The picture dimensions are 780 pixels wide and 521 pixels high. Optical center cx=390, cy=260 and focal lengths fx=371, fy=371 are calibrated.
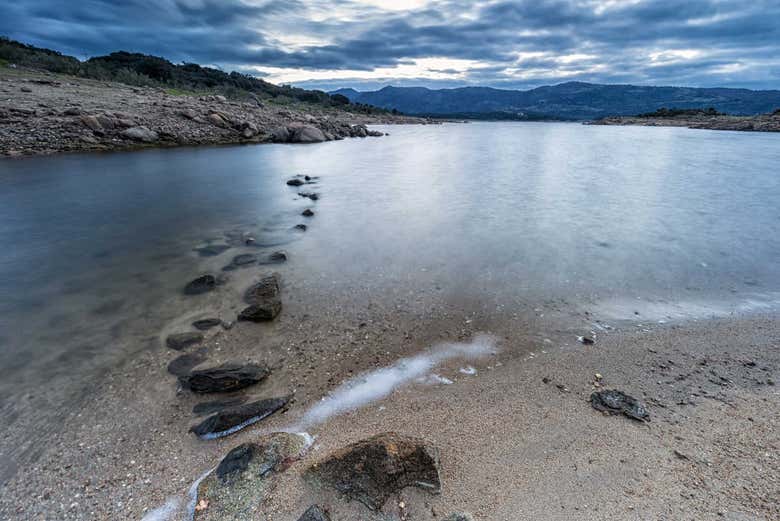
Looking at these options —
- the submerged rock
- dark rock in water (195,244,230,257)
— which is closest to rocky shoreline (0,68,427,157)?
dark rock in water (195,244,230,257)

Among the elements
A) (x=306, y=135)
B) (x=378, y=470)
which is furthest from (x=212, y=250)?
(x=306, y=135)

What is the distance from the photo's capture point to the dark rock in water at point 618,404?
13.3 ft

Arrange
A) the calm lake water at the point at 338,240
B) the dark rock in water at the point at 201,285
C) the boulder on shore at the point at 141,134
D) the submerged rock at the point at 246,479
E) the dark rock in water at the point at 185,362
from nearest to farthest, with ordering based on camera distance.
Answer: the submerged rock at the point at 246,479
the dark rock in water at the point at 185,362
the calm lake water at the point at 338,240
the dark rock in water at the point at 201,285
the boulder on shore at the point at 141,134

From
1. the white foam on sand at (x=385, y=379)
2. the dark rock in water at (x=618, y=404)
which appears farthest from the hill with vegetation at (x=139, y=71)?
the dark rock in water at (x=618, y=404)

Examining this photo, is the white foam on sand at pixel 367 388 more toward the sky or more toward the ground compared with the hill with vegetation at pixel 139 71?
more toward the ground

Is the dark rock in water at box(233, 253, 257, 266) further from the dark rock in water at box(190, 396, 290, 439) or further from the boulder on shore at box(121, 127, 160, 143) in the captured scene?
the boulder on shore at box(121, 127, 160, 143)

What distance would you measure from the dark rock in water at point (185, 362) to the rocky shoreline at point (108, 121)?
1019 inches

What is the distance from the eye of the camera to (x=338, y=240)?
1082cm

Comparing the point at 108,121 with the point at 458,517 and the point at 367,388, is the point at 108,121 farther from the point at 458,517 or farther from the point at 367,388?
the point at 458,517

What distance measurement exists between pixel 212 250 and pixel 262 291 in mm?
3620

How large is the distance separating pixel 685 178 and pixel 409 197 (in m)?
17.6

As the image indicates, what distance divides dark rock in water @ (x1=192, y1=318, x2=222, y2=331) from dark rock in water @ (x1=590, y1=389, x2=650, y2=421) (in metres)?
5.65

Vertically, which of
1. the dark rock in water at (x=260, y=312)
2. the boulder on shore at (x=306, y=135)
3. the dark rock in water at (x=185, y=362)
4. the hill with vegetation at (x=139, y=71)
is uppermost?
the hill with vegetation at (x=139, y=71)

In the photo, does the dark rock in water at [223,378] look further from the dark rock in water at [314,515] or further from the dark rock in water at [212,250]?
the dark rock in water at [212,250]
